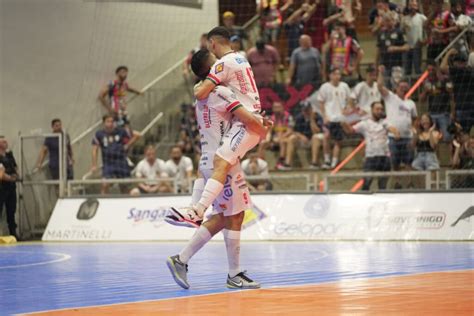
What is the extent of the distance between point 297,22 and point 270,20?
2.95ft

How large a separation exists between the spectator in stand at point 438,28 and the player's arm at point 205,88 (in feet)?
41.1

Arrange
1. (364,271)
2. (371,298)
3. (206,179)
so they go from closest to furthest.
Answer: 1. (371,298)
2. (206,179)
3. (364,271)

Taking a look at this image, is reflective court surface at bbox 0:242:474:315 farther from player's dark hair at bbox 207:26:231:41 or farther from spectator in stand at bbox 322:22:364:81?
spectator in stand at bbox 322:22:364:81

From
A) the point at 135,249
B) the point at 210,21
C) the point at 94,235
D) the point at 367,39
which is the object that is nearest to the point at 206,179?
the point at 135,249

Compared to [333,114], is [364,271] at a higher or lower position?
lower

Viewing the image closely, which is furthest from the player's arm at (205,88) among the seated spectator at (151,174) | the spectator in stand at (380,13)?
the spectator in stand at (380,13)

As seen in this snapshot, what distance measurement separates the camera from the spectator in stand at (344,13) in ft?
73.7

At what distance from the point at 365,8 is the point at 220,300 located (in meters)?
17.5

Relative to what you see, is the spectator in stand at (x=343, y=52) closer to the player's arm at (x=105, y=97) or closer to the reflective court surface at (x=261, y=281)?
the player's arm at (x=105, y=97)

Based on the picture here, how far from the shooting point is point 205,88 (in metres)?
8.93

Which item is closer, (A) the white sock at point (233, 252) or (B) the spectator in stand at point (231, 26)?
(A) the white sock at point (233, 252)

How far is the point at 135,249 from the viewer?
15562mm

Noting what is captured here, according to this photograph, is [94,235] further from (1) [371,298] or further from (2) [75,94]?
(1) [371,298]

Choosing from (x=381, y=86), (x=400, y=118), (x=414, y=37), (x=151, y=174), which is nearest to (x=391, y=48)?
(x=414, y=37)
